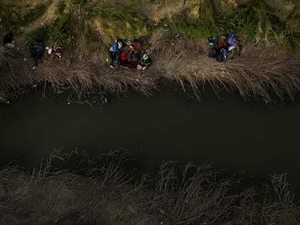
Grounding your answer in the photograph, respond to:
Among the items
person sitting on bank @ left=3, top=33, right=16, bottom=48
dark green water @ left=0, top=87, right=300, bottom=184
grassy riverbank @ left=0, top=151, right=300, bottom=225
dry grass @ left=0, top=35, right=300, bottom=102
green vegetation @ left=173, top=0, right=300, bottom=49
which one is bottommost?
grassy riverbank @ left=0, top=151, right=300, bottom=225

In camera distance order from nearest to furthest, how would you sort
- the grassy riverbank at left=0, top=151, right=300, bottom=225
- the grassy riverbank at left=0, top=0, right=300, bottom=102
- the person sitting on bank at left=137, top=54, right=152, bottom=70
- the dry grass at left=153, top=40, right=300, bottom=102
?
the grassy riverbank at left=0, top=151, right=300, bottom=225
the grassy riverbank at left=0, top=0, right=300, bottom=102
the dry grass at left=153, top=40, right=300, bottom=102
the person sitting on bank at left=137, top=54, right=152, bottom=70

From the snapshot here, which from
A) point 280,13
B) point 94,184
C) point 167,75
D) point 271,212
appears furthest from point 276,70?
point 94,184

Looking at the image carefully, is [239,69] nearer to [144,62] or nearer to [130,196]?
[144,62]

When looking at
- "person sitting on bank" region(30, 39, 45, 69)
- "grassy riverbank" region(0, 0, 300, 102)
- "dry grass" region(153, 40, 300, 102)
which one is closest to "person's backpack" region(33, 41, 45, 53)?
"person sitting on bank" region(30, 39, 45, 69)

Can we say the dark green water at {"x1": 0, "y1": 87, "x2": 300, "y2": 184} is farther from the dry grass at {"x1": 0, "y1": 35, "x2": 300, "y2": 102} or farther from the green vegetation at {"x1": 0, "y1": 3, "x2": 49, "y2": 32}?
the green vegetation at {"x1": 0, "y1": 3, "x2": 49, "y2": 32}

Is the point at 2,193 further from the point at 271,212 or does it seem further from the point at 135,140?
the point at 271,212

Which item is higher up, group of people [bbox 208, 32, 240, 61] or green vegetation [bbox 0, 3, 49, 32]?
green vegetation [bbox 0, 3, 49, 32]
